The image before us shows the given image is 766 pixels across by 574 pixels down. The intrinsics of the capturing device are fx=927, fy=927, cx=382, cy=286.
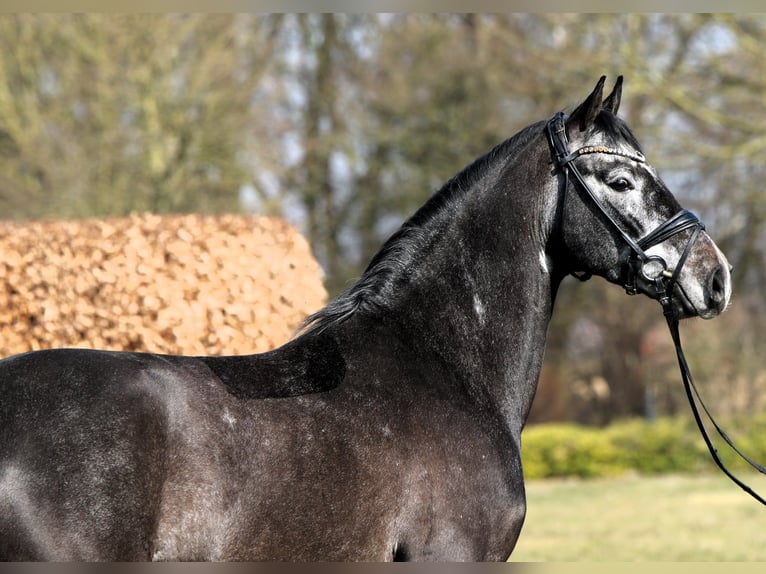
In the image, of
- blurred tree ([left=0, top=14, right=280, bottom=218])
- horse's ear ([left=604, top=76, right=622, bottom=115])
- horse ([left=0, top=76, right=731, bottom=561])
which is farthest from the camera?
blurred tree ([left=0, top=14, right=280, bottom=218])

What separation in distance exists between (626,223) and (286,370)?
1439 mm

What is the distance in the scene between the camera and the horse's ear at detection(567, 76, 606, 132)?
362cm

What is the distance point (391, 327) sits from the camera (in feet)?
11.7

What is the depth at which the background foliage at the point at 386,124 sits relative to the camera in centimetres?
1580

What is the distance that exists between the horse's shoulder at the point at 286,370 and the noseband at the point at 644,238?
1.17m

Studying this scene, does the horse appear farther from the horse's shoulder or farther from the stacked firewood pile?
the stacked firewood pile

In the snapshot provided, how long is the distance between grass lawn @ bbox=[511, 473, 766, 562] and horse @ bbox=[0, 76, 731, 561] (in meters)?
5.25

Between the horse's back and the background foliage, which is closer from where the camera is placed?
the horse's back

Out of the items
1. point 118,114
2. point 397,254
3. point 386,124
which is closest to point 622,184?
point 397,254

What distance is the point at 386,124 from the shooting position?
848 inches

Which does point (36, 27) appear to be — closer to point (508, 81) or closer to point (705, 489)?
point (508, 81)

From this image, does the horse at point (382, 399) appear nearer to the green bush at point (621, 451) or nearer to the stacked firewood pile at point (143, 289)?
the stacked firewood pile at point (143, 289)

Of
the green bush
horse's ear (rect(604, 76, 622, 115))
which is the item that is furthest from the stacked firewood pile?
the green bush

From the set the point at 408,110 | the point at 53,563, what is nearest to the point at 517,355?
the point at 53,563
